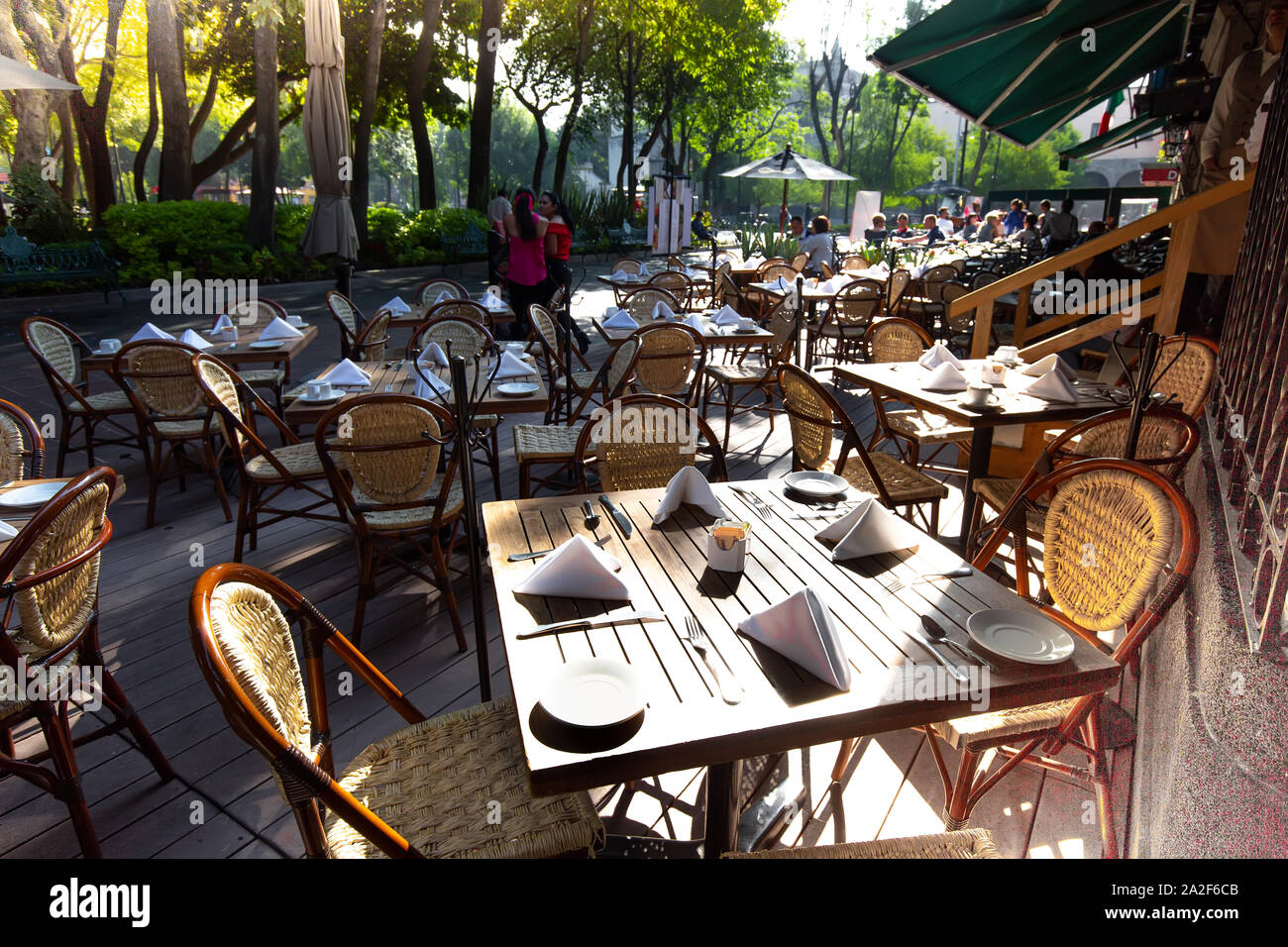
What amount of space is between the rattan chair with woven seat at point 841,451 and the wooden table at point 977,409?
27 centimetres

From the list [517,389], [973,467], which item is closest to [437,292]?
[517,389]

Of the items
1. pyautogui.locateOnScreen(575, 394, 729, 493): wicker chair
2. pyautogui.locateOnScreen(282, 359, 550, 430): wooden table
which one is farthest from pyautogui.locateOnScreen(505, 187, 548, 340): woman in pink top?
pyautogui.locateOnScreen(575, 394, 729, 493): wicker chair

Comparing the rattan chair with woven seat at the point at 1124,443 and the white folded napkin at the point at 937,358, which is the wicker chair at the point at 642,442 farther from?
the white folded napkin at the point at 937,358

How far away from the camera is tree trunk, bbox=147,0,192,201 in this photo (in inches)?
440

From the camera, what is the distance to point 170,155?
495 inches

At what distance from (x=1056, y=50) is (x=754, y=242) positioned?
25.5 feet

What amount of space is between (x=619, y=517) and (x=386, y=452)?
1197 mm

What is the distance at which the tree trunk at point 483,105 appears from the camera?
1365 cm

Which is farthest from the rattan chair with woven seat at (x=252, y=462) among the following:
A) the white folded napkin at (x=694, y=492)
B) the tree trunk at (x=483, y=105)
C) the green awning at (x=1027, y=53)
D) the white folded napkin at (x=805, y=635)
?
the tree trunk at (x=483, y=105)

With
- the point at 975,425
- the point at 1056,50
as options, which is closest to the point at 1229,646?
the point at 975,425

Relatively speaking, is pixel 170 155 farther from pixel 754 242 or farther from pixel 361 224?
pixel 754 242

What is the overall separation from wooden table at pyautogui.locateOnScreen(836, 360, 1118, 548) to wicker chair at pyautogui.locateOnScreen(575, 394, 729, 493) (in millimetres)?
1196

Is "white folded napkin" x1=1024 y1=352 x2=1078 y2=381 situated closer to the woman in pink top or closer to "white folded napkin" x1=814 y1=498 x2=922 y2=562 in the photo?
"white folded napkin" x1=814 y1=498 x2=922 y2=562

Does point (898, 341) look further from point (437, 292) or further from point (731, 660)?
point (437, 292)
